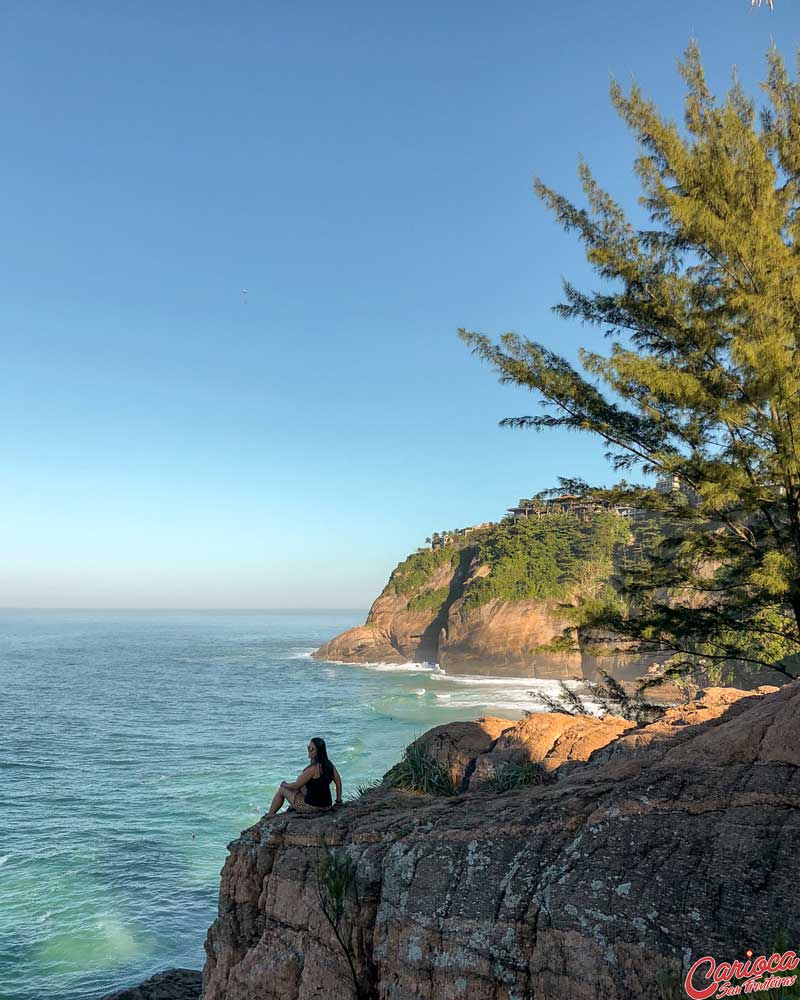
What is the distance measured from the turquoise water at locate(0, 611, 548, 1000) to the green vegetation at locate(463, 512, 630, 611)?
1167 cm

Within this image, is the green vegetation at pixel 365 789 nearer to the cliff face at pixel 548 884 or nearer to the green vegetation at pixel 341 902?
the cliff face at pixel 548 884

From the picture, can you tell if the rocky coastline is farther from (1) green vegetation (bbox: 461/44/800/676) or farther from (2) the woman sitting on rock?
(1) green vegetation (bbox: 461/44/800/676)

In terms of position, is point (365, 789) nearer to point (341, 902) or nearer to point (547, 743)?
point (547, 743)

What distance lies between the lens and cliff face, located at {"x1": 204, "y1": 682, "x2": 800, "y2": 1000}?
5.16 meters

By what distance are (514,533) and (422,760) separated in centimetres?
→ 8156

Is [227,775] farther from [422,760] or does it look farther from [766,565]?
[766,565]

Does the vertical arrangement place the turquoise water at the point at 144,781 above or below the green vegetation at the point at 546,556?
below

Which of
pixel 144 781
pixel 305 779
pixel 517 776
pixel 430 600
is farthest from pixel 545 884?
pixel 430 600

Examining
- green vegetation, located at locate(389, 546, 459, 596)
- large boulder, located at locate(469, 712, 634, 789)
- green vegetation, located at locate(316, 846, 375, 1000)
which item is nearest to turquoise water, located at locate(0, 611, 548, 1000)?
large boulder, located at locate(469, 712, 634, 789)

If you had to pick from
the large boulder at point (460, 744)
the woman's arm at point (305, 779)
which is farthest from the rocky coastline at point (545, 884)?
the large boulder at point (460, 744)

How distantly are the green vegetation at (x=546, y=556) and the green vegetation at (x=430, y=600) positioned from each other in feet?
26.1

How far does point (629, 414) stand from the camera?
11586 mm

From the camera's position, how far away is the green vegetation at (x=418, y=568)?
96.8m

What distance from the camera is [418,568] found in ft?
325
